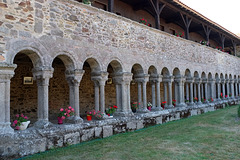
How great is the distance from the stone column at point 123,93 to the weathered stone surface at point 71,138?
89.5 inches

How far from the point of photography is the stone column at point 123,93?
812cm

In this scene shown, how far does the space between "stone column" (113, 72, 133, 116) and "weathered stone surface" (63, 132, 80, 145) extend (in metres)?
2.27

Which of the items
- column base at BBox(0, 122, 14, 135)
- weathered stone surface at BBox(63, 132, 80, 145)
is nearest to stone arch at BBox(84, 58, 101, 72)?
weathered stone surface at BBox(63, 132, 80, 145)

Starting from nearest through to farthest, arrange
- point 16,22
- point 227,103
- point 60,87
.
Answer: point 16,22 < point 60,87 < point 227,103

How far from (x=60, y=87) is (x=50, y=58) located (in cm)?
389

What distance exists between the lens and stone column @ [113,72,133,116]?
8.12 meters

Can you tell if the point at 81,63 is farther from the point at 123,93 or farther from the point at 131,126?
the point at 131,126

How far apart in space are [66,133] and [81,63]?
2.14 m

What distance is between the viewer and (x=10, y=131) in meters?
4.88

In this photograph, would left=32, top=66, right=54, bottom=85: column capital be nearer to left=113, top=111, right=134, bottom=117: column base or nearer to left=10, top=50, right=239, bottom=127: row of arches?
left=10, top=50, right=239, bottom=127: row of arches

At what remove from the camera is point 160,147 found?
5.58m

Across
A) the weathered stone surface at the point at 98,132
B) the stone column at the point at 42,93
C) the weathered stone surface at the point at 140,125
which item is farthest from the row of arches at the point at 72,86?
the weathered stone surface at the point at 98,132

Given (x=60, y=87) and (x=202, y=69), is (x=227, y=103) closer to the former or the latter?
(x=202, y=69)

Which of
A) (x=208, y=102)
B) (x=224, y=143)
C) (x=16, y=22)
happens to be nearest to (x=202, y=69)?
(x=208, y=102)
